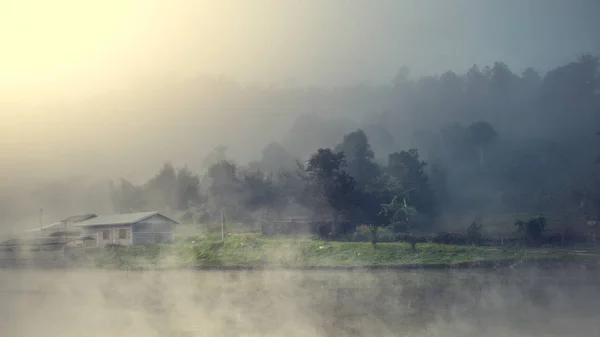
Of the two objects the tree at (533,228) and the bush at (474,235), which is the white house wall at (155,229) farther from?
the tree at (533,228)

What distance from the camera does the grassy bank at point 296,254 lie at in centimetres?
1405

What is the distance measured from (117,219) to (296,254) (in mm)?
4183

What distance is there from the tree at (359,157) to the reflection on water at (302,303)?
2288mm

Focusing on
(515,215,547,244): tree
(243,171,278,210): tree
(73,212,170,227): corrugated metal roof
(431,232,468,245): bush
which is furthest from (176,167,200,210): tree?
(515,215,547,244): tree

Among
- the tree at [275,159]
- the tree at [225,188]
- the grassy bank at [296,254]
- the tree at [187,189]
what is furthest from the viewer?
the tree at [275,159]

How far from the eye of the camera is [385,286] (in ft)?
45.0

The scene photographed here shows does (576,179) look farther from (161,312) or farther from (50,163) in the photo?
(50,163)

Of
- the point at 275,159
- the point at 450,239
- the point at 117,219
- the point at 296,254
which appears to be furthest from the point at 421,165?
the point at 117,219

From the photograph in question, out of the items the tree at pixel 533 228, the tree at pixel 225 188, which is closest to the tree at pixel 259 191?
the tree at pixel 225 188

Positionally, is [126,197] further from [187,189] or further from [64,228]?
[64,228]

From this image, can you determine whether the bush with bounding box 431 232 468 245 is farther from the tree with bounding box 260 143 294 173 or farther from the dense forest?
the tree with bounding box 260 143 294 173

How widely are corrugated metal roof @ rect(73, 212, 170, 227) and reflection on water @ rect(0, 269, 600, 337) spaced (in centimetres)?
112

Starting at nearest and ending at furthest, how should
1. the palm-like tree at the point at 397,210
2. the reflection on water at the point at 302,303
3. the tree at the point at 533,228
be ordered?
the reflection on water at the point at 302,303 → the tree at the point at 533,228 → the palm-like tree at the point at 397,210

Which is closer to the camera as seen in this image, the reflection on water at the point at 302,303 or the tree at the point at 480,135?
the reflection on water at the point at 302,303
